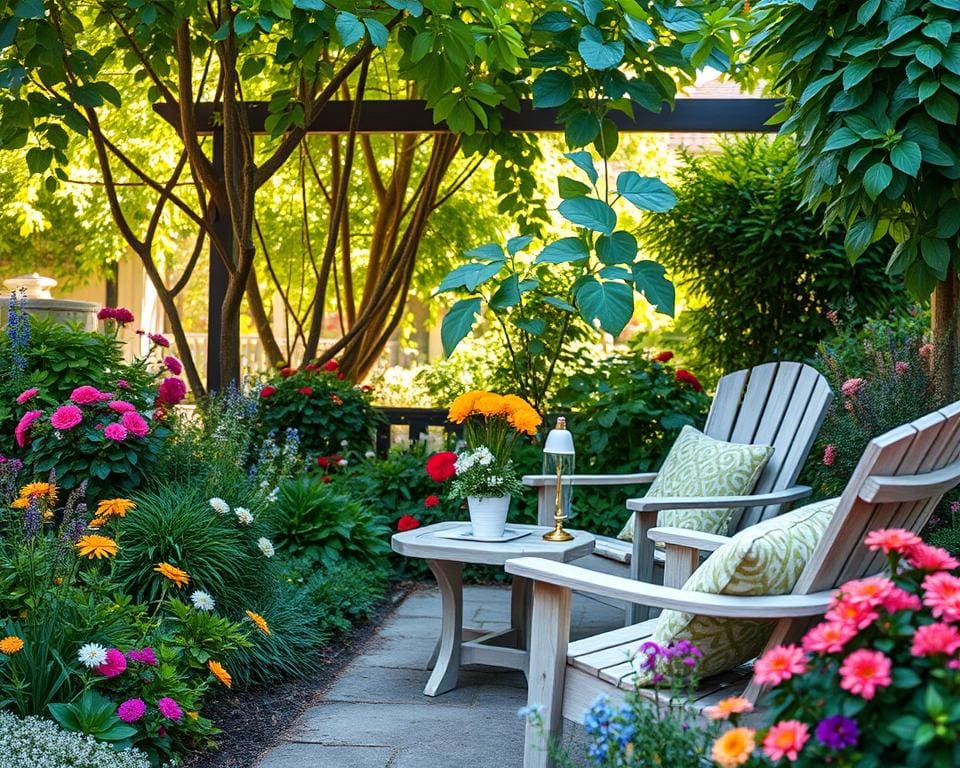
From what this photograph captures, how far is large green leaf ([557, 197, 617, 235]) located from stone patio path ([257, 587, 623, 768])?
4.87 ft

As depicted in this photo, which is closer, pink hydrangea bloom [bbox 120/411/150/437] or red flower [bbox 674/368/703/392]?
pink hydrangea bloom [bbox 120/411/150/437]

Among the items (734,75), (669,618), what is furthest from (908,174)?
(734,75)

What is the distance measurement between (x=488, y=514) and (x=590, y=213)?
101cm

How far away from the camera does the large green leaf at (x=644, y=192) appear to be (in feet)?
11.3

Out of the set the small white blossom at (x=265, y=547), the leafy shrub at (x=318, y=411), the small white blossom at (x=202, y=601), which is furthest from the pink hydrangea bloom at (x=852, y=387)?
the leafy shrub at (x=318, y=411)

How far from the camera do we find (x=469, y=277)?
3.43m

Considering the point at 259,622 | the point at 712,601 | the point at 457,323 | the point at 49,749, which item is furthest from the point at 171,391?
the point at 712,601

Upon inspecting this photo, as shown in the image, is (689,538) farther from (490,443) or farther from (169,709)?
(169,709)

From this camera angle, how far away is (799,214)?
614 centimetres

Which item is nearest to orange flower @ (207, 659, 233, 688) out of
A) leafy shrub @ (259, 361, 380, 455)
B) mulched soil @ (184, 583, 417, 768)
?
mulched soil @ (184, 583, 417, 768)

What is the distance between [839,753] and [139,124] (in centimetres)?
803

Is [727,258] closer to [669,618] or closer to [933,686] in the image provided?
[669,618]

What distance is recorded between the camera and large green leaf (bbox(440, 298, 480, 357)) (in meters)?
3.32

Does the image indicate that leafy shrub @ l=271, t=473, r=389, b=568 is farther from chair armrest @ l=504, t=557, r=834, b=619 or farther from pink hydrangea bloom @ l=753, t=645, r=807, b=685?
pink hydrangea bloom @ l=753, t=645, r=807, b=685
